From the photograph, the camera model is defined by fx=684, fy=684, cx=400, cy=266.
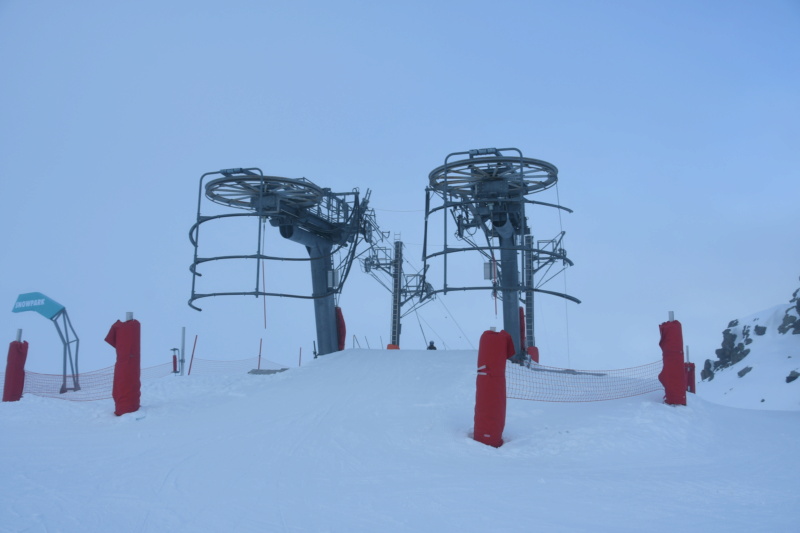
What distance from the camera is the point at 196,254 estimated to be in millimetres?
16359

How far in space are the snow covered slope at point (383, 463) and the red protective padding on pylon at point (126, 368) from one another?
0.40 meters

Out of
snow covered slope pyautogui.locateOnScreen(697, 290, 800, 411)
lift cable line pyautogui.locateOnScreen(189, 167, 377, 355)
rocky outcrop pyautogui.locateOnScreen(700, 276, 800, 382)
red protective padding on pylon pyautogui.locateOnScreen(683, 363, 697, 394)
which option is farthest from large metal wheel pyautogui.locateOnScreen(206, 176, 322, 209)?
rocky outcrop pyautogui.locateOnScreen(700, 276, 800, 382)

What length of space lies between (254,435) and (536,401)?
635 cm

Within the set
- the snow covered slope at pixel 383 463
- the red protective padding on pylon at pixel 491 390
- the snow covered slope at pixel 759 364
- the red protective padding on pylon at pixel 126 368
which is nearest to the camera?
the snow covered slope at pixel 383 463

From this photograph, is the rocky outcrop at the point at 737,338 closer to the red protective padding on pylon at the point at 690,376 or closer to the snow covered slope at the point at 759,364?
the snow covered slope at the point at 759,364

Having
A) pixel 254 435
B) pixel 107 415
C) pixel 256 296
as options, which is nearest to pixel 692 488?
pixel 254 435

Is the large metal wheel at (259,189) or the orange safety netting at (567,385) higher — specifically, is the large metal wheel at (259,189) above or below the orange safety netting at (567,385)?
above

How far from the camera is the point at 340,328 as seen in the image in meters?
23.7

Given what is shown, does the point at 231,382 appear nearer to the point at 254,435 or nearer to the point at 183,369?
the point at 183,369

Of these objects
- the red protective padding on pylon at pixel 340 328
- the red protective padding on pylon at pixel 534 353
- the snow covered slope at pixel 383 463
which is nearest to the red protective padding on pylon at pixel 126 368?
the snow covered slope at pixel 383 463

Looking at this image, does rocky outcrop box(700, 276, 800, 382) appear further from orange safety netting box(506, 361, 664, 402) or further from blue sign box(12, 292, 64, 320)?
blue sign box(12, 292, 64, 320)

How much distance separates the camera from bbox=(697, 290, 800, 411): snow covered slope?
101 feet

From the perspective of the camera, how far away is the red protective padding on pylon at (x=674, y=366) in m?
13.8

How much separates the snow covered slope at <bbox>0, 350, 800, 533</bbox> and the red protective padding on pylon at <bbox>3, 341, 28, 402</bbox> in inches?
79.6
